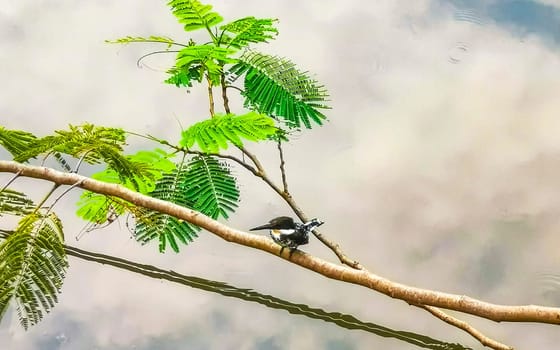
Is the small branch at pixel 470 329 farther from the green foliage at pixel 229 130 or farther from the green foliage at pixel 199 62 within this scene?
the green foliage at pixel 199 62

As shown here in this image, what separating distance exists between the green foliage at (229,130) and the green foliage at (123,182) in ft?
0.29

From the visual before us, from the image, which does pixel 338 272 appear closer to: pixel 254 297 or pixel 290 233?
pixel 290 233

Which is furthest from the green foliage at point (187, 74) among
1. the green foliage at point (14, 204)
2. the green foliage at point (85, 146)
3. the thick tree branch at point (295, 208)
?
the green foliage at point (14, 204)

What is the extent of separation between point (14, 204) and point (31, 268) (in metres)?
0.16

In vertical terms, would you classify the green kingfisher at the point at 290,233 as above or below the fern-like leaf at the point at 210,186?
below

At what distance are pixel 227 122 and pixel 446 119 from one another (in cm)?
66

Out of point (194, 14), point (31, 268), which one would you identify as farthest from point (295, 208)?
point (31, 268)

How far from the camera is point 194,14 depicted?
145 centimetres

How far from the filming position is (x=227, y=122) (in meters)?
1.18

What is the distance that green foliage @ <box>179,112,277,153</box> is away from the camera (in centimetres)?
116

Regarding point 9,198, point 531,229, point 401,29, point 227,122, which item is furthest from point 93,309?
point 401,29

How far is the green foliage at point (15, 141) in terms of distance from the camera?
1.12 metres

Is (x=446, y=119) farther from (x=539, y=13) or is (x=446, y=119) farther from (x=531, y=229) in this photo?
(x=539, y=13)

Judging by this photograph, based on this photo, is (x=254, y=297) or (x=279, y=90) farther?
(x=279, y=90)
